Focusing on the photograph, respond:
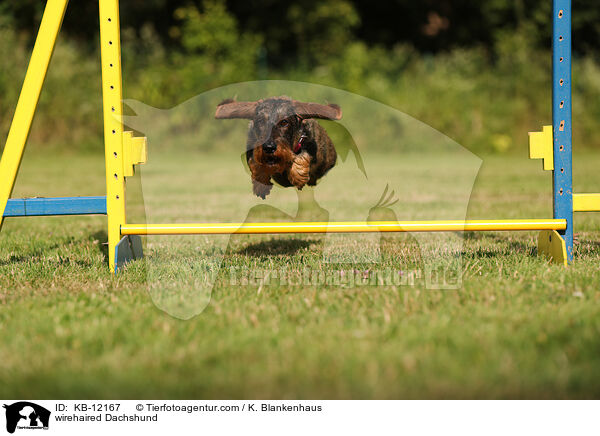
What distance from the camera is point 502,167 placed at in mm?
10781

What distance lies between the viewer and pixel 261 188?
128 inches

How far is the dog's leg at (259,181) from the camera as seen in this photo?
10.4 ft

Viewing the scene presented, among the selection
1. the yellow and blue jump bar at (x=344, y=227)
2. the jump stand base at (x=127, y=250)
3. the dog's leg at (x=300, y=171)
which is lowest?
the jump stand base at (x=127, y=250)

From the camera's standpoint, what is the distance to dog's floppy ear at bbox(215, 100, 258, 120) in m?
3.13

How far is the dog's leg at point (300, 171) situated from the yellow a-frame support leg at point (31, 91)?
1.37m

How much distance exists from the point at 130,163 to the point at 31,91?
605 mm

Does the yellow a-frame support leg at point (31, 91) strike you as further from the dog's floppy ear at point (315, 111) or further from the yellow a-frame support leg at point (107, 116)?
the dog's floppy ear at point (315, 111)

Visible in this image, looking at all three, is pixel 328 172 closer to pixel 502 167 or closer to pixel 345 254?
pixel 345 254

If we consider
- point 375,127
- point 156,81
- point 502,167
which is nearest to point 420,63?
point 502,167

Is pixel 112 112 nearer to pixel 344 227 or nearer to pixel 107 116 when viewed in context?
pixel 107 116

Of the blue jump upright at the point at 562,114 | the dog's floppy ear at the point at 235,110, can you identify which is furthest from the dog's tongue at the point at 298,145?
the blue jump upright at the point at 562,114

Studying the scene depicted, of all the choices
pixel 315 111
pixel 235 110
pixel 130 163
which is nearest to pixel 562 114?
pixel 315 111

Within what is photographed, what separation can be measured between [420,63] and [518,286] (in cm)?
1439

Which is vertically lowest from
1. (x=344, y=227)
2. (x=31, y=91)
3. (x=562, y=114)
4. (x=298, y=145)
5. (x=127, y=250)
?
(x=127, y=250)
